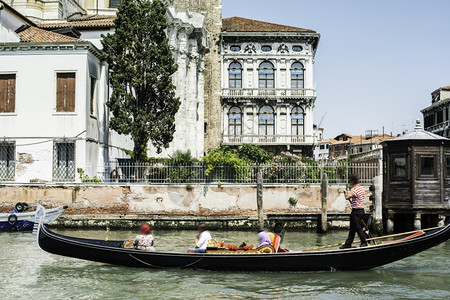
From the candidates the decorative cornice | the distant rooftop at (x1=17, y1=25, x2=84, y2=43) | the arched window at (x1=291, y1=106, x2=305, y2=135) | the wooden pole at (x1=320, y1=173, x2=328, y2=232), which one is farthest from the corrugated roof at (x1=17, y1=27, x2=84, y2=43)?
the arched window at (x1=291, y1=106, x2=305, y2=135)

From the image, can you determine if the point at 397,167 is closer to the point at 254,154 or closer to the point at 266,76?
the point at 254,154

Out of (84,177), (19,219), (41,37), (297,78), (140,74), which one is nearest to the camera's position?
(19,219)

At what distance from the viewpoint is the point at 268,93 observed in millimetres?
38406

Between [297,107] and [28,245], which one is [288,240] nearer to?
[28,245]

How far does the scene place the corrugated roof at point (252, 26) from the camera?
128 feet

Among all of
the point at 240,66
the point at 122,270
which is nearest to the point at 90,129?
the point at 122,270

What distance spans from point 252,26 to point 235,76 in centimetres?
364

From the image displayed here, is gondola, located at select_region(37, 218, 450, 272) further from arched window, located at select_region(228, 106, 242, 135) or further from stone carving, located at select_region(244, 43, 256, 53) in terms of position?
stone carving, located at select_region(244, 43, 256, 53)

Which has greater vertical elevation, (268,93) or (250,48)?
(250,48)

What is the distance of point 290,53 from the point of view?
128ft

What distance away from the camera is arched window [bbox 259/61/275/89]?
38844 mm

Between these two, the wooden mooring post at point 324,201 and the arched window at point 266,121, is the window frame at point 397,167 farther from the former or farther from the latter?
the arched window at point 266,121

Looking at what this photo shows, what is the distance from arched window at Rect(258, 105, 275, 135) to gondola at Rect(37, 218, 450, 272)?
25.5 m

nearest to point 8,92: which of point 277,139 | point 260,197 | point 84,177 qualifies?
point 84,177
